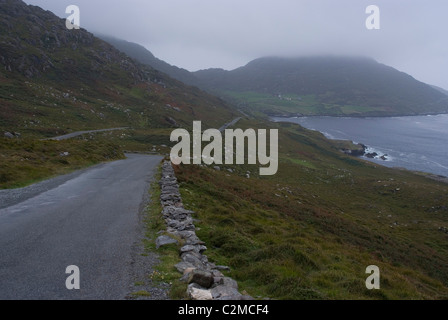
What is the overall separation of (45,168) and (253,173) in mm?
32988

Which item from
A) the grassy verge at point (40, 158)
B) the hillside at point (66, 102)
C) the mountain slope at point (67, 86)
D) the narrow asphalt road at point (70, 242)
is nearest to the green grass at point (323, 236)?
the narrow asphalt road at point (70, 242)

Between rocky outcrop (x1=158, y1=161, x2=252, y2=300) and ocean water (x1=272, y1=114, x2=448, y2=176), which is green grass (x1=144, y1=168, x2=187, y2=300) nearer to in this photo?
rocky outcrop (x1=158, y1=161, x2=252, y2=300)

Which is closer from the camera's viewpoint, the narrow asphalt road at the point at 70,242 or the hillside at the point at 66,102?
the narrow asphalt road at the point at 70,242

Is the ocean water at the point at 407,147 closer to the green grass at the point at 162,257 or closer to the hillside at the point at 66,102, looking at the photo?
the hillside at the point at 66,102

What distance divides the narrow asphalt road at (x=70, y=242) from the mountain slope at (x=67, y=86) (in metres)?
43.5

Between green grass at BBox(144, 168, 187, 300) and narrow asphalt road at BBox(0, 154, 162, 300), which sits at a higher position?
narrow asphalt road at BBox(0, 154, 162, 300)

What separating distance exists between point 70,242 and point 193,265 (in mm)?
4923

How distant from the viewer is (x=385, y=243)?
25.2 meters

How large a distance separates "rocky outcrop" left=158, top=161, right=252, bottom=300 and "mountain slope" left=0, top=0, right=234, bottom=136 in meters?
48.6

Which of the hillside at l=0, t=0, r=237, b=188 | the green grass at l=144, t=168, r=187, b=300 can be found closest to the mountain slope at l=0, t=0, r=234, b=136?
the hillside at l=0, t=0, r=237, b=188

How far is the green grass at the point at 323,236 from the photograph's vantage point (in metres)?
9.47

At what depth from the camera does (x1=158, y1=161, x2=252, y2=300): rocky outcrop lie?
753cm

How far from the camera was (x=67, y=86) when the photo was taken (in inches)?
4028
